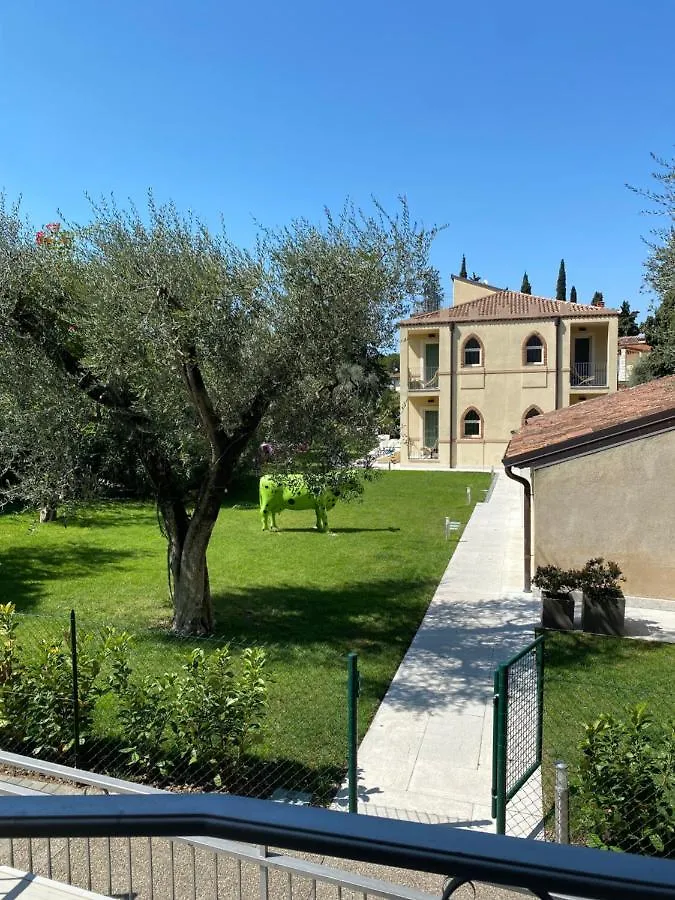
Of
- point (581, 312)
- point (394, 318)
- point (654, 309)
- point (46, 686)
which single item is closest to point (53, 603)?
point (46, 686)

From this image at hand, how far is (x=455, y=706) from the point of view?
787 centimetres

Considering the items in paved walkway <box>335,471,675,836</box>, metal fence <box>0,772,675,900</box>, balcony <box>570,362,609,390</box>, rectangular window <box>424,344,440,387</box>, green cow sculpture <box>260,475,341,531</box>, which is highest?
rectangular window <box>424,344,440,387</box>

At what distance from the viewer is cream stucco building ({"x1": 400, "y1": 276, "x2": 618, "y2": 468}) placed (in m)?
36.7

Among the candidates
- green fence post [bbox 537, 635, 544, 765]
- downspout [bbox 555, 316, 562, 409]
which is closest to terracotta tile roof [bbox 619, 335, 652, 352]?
downspout [bbox 555, 316, 562, 409]

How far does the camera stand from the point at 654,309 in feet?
35.8

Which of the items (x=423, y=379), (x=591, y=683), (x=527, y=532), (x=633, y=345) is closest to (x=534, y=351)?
(x=423, y=379)

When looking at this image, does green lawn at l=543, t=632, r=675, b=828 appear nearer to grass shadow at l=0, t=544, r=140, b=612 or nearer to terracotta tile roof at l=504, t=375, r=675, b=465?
terracotta tile roof at l=504, t=375, r=675, b=465

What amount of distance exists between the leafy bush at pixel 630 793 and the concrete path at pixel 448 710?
99 centimetres

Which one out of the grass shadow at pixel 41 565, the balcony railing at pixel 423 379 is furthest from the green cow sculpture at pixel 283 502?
the balcony railing at pixel 423 379

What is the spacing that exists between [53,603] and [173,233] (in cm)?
712

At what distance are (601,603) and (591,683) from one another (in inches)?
180

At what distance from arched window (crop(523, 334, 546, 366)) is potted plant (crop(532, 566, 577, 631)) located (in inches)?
1109

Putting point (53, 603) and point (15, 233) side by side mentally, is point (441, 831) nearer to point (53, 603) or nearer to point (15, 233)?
point (15, 233)

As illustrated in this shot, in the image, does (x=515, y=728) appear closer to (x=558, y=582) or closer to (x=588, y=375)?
(x=558, y=582)
